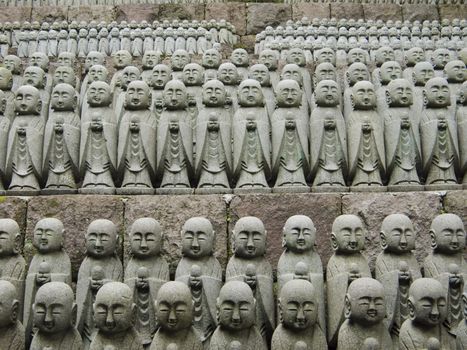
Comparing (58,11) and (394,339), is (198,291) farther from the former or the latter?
(58,11)

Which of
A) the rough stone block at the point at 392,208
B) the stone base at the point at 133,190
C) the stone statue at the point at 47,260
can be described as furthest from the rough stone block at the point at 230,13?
the stone statue at the point at 47,260

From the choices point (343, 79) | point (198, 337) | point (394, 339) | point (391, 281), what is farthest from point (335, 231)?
point (343, 79)

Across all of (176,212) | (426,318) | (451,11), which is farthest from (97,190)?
(451,11)

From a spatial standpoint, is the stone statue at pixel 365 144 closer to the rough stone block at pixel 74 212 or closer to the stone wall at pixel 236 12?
the rough stone block at pixel 74 212

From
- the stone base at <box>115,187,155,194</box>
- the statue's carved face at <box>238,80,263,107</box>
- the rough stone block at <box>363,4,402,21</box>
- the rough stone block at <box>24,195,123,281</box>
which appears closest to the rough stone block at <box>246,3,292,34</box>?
the rough stone block at <box>363,4,402,21</box>

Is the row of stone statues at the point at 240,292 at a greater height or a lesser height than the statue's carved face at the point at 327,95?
lesser

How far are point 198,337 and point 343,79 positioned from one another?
5.41 meters

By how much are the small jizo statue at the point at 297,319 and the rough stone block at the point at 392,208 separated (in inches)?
64.9

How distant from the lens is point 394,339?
266 inches

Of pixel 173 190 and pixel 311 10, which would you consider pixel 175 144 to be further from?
pixel 311 10

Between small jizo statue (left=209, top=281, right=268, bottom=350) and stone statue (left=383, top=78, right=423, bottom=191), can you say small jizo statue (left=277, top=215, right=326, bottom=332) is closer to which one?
small jizo statue (left=209, top=281, right=268, bottom=350)

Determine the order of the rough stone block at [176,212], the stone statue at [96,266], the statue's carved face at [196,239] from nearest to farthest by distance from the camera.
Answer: the stone statue at [96,266], the statue's carved face at [196,239], the rough stone block at [176,212]

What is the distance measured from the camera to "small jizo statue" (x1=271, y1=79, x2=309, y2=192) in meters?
8.51

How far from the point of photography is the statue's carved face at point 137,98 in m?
8.87
